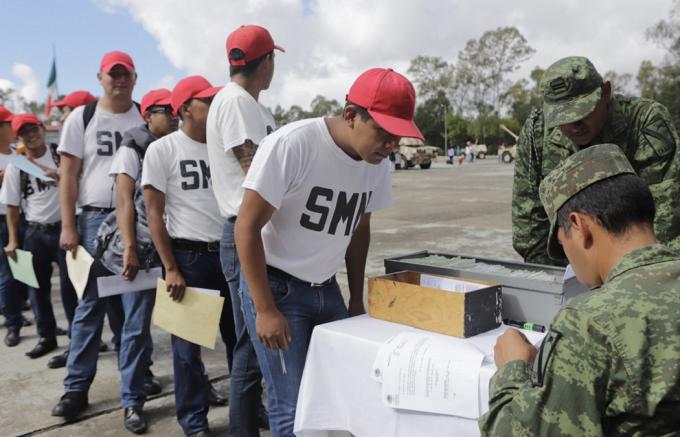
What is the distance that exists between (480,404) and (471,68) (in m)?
75.6

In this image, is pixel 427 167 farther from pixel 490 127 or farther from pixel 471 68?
pixel 471 68

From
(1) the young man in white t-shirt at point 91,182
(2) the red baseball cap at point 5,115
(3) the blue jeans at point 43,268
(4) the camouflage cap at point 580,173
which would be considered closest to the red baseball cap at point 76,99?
(2) the red baseball cap at point 5,115

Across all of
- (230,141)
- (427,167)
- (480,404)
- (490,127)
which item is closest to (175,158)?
(230,141)

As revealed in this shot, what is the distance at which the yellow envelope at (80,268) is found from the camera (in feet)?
11.1

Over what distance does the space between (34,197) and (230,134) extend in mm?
2584

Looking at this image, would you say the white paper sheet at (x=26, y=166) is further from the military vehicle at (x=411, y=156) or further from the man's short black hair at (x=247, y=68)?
the military vehicle at (x=411, y=156)

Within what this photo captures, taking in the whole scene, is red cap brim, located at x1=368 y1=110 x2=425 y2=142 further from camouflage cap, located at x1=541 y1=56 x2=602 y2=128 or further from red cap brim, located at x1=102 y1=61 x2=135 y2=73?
red cap brim, located at x1=102 y1=61 x2=135 y2=73

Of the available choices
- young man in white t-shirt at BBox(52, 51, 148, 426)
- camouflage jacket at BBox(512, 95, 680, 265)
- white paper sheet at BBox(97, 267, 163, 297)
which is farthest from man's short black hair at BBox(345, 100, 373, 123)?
young man in white t-shirt at BBox(52, 51, 148, 426)

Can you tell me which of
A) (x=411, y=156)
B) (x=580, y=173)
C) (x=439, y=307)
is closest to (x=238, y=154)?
(x=439, y=307)

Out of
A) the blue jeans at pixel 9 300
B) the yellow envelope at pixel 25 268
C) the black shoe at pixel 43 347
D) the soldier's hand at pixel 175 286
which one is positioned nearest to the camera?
the soldier's hand at pixel 175 286

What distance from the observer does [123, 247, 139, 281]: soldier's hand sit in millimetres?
3119

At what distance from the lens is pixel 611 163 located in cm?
134

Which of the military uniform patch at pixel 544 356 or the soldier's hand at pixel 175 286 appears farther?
→ the soldier's hand at pixel 175 286

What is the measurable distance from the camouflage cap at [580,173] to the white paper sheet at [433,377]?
53 cm
